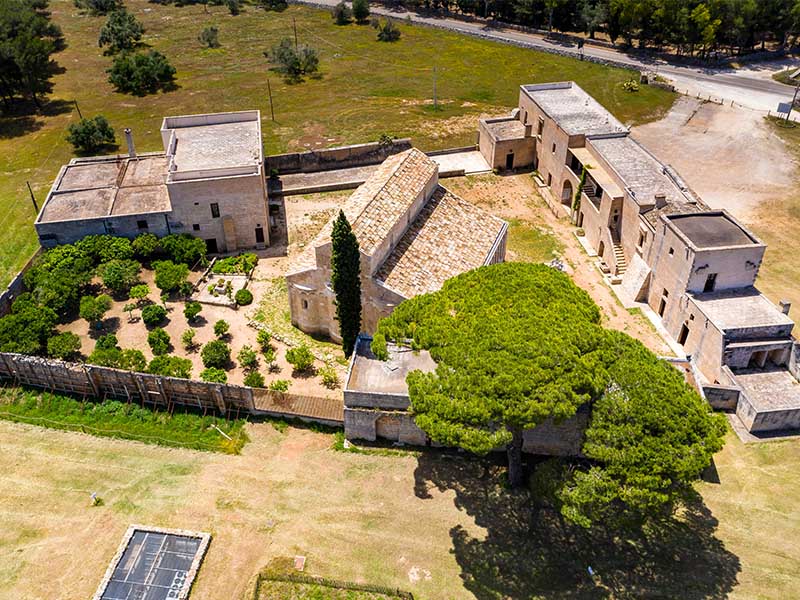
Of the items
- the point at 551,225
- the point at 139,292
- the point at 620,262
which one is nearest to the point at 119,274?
the point at 139,292

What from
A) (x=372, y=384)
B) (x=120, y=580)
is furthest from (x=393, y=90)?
(x=120, y=580)

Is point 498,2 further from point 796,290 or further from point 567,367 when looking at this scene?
point 567,367

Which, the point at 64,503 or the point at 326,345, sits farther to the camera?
the point at 326,345

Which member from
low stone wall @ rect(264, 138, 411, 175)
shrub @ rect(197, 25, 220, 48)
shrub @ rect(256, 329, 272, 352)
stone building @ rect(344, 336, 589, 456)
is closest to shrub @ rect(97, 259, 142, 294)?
shrub @ rect(256, 329, 272, 352)

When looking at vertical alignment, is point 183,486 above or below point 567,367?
below

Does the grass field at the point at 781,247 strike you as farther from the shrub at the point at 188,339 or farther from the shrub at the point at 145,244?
the shrub at the point at 145,244

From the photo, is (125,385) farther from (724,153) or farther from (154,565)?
(724,153)

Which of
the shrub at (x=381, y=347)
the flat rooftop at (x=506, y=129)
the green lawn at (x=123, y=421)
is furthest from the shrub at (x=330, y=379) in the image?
the flat rooftop at (x=506, y=129)
